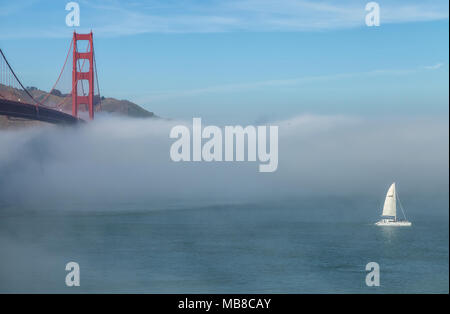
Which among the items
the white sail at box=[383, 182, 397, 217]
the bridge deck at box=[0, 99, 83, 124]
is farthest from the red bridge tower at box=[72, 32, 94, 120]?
the white sail at box=[383, 182, 397, 217]

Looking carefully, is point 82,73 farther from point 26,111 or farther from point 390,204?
point 390,204

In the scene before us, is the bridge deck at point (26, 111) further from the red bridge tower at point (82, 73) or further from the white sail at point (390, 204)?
the white sail at point (390, 204)

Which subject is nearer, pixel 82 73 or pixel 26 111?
pixel 26 111

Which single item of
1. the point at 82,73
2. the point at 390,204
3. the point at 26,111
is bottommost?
the point at 390,204

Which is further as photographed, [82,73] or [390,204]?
[82,73]

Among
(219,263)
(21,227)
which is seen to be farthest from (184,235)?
(21,227)

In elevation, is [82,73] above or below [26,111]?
above

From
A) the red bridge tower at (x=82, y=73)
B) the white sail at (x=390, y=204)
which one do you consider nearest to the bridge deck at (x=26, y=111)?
the red bridge tower at (x=82, y=73)

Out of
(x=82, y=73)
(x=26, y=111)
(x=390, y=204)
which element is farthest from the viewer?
(x=82, y=73)

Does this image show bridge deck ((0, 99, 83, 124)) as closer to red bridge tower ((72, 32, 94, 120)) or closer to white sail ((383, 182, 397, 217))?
red bridge tower ((72, 32, 94, 120))

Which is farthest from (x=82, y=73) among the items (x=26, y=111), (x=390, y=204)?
(x=390, y=204)

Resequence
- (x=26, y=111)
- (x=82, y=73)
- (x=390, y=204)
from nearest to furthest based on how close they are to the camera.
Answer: (x=26, y=111), (x=390, y=204), (x=82, y=73)

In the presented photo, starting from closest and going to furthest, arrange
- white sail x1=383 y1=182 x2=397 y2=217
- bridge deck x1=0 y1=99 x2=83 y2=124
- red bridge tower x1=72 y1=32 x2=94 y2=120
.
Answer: bridge deck x1=0 y1=99 x2=83 y2=124
white sail x1=383 y1=182 x2=397 y2=217
red bridge tower x1=72 y1=32 x2=94 y2=120
